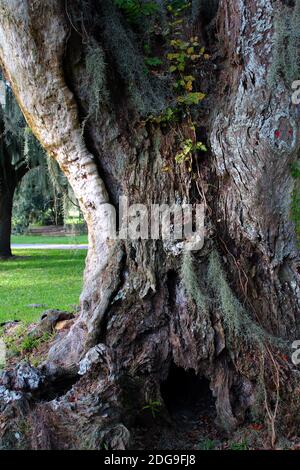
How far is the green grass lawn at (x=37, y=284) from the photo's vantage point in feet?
27.8

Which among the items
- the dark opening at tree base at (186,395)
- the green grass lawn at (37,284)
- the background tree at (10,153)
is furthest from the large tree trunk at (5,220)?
the dark opening at tree base at (186,395)

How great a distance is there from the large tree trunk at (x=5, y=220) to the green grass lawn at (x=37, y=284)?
56 centimetres

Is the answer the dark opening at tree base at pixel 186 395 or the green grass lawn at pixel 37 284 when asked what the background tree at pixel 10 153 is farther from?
the dark opening at tree base at pixel 186 395

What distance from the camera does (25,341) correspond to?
18.2ft

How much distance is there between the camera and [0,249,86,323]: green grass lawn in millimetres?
8477

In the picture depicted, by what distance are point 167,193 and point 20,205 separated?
1039 inches

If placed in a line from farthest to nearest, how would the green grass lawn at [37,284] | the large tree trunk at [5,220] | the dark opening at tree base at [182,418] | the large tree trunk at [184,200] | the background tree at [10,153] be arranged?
the large tree trunk at [5,220] < the background tree at [10,153] < the green grass lawn at [37,284] < the large tree trunk at [184,200] < the dark opening at tree base at [182,418]

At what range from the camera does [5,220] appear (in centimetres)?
1727

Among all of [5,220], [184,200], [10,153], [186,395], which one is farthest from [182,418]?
[5,220]

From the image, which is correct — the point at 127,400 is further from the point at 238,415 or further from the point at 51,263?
the point at 51,263

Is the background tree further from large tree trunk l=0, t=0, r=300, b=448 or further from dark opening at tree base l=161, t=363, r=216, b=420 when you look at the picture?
dark opening at tree base l=161, t=363, r=216, b=420

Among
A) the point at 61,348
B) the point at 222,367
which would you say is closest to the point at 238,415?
the point at 222,367

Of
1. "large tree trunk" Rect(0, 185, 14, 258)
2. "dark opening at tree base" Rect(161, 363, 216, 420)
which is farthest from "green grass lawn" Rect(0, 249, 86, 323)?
"dark opening at tree base" Rect(161, 363, 216, 420)

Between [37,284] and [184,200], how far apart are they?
7.46 meters
